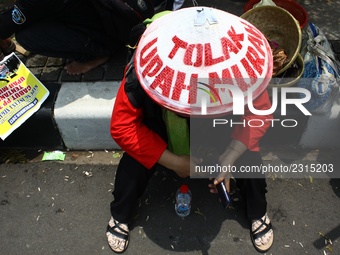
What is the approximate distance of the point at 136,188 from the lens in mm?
2535

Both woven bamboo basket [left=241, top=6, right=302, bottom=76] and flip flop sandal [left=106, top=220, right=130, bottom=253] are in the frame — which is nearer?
flip flop sandal [left=106, top=220, right=130, bottom=253]

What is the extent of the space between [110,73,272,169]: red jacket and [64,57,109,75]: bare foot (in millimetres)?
1302

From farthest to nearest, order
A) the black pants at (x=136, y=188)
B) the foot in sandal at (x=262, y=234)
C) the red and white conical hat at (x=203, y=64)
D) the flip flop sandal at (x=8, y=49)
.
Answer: the flip flop sandal at (x=8, y=49)
the foot in sandal at (x=262, y=234)
the black pants at (x=136, y=188)
the red and white conical hat at (x=203, y=64)

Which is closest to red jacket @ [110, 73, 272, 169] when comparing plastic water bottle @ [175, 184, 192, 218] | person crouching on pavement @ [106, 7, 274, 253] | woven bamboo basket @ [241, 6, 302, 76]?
person crouching on pavement @ [106, 7, 274, 253]

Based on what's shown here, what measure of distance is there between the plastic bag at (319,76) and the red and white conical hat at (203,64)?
45.5 inches

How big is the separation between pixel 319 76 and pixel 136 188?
1594mm

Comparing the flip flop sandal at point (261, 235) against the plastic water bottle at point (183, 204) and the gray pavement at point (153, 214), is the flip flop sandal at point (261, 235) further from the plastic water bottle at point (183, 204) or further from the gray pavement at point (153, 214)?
the plastic water bottle at point (183, 204)

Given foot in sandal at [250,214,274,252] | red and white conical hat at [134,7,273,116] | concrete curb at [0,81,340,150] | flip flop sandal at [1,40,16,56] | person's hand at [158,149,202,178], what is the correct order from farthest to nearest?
flip flop sandal at [1,40,16,56] < concrete curb at [0,81,340,150] < foot in sandal at [250,214,274,252] < person's hand at [158,149,202,178] < red and white conical hat at [134,7,273,116]

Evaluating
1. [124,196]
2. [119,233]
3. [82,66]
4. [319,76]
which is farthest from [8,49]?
[319,76]

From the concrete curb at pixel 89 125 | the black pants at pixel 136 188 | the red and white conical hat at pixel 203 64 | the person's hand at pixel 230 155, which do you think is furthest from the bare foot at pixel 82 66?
the red and white conical hat at pixel 203 64

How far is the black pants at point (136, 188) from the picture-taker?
2.50 m

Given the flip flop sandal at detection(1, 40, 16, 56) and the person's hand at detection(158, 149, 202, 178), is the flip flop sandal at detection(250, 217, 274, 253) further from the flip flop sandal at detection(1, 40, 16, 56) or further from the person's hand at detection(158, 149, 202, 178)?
the flip flop sandal at detection(1, 40, 16, 56)

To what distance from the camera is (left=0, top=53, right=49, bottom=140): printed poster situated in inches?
116

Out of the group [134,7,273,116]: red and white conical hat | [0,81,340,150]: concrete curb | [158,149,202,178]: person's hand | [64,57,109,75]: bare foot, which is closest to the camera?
[134,7,273,116]: red and white conical hat
